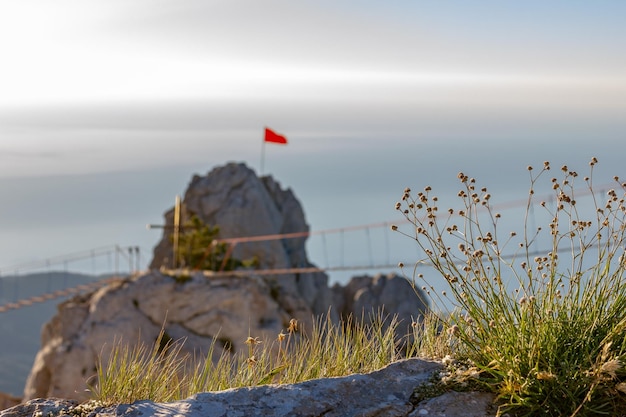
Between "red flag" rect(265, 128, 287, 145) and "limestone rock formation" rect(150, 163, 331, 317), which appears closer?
"red flag" rect(265, 128, 287, 145)

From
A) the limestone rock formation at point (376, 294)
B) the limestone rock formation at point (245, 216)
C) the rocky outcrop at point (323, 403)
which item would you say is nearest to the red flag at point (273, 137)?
the limestone rock formation at point (245, 216)

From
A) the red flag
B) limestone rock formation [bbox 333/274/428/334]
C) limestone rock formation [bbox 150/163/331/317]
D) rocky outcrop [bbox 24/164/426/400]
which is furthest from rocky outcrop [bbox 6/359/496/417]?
limestone rock formation [bbox 333/274/428/334]

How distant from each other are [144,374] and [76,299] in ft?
95.5

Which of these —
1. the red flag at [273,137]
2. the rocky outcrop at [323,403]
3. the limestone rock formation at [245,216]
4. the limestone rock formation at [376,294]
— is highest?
the red flag at [273,137]

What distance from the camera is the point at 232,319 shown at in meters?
30.8

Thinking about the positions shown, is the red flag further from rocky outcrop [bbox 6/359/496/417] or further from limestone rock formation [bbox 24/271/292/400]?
rocky outcrop [bbox 6/359/496/417]

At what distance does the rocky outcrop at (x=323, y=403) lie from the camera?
17.1ft

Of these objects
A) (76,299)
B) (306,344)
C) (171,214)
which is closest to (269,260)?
(171,214)

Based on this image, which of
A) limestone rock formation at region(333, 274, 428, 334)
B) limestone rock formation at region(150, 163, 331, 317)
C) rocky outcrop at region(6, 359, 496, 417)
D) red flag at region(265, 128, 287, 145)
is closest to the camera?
rocky outcrop at region(6, 359, 496, 417)

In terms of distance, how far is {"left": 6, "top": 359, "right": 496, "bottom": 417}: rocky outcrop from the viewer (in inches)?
206

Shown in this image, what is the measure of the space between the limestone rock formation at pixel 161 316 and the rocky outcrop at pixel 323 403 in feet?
82.0

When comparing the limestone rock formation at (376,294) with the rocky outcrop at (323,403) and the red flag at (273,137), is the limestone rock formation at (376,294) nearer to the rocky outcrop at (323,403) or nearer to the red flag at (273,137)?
the red flag at (273,137)

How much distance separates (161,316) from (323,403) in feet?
86.6

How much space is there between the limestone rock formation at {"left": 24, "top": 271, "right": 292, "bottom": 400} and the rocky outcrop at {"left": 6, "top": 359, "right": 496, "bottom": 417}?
2500 centimetres
